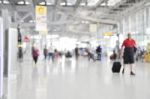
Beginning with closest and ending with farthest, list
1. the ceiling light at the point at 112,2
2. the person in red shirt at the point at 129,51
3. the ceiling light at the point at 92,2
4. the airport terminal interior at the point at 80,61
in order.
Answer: the airport terminal interior at the point at 80,61
the person in red shirt at the point at 129,51
the ceiling light at the point at 92,2
the ceiling light at the point at 112,2

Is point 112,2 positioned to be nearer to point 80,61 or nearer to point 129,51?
point 80,61

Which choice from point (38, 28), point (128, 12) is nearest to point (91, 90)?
point (38, 28)

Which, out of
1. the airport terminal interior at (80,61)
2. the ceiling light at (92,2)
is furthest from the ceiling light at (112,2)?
the ceiling light at (92,2)

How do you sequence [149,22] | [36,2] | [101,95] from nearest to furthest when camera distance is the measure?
[101,95] → [36,2] → [149,22]

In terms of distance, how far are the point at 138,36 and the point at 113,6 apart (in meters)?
5.81

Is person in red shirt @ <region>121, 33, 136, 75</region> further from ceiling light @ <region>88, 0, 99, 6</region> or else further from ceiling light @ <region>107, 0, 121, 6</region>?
ceiling light @ <region>107, 0, 121, 6</region>

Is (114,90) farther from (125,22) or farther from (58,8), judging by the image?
(125,22)

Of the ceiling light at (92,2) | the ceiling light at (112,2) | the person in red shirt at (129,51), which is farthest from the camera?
the ceiling light at (112,2)

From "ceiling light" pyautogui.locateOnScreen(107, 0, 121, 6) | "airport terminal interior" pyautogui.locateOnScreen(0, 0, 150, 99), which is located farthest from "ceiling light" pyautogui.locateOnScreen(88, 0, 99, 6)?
"ceiling light" pyautogui.locateOnScreen(107, 0, 121, 6)

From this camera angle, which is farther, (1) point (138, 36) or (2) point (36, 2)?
(1) point (138, 36)

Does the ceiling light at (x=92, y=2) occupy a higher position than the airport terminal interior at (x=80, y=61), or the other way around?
the ceiling light at (x=92, y=2)

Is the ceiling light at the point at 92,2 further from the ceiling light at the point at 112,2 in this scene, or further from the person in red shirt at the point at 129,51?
the person in red shirt at the point at 129,51

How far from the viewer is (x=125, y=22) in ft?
154

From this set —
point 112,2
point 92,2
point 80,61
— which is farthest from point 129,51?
point 80,61
